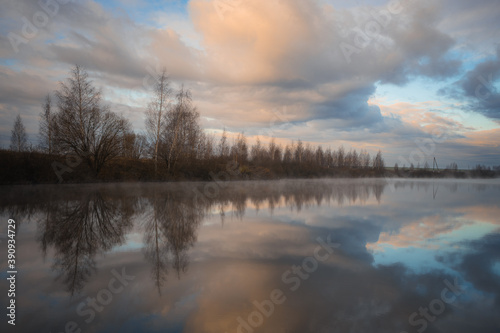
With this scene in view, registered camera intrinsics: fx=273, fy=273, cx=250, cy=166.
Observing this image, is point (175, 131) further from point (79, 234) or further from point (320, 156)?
point (320, 156)

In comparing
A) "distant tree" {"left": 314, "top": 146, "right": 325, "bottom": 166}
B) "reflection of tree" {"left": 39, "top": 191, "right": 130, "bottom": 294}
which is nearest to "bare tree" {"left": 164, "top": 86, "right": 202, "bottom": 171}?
"reflection of tree" {"left": 39, "top": 191, "right": 130, "bottom": 294}

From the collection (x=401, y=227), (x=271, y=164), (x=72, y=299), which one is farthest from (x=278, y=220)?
(x=271, y=164)

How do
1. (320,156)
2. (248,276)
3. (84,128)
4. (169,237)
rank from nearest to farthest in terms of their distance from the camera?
(248,276) < (169,237) < (84,128) < (320,156)

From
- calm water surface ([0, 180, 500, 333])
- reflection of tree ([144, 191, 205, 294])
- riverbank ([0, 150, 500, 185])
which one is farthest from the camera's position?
riverbank ([0, 150, 500, 185])

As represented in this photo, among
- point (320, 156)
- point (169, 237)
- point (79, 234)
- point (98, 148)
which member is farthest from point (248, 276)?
point (320, 156)

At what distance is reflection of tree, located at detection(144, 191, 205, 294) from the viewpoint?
518 centimetres

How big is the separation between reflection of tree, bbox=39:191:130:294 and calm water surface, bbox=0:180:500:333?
0.11ft

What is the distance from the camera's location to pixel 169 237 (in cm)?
715

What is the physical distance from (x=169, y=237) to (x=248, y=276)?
3177 mm

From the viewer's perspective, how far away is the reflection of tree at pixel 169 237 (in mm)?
5180

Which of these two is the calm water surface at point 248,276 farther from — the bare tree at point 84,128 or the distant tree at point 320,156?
the distant tree at point 320,156

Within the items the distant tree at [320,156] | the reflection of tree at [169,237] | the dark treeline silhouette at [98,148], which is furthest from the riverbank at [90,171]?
the distant tree at [320,156]

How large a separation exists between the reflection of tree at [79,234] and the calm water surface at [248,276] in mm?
32

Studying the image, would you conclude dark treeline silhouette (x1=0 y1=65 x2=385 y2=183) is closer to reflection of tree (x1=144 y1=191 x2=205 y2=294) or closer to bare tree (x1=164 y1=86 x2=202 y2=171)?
bare tree (x1=164 y1=86 x2=202 y2=171)
